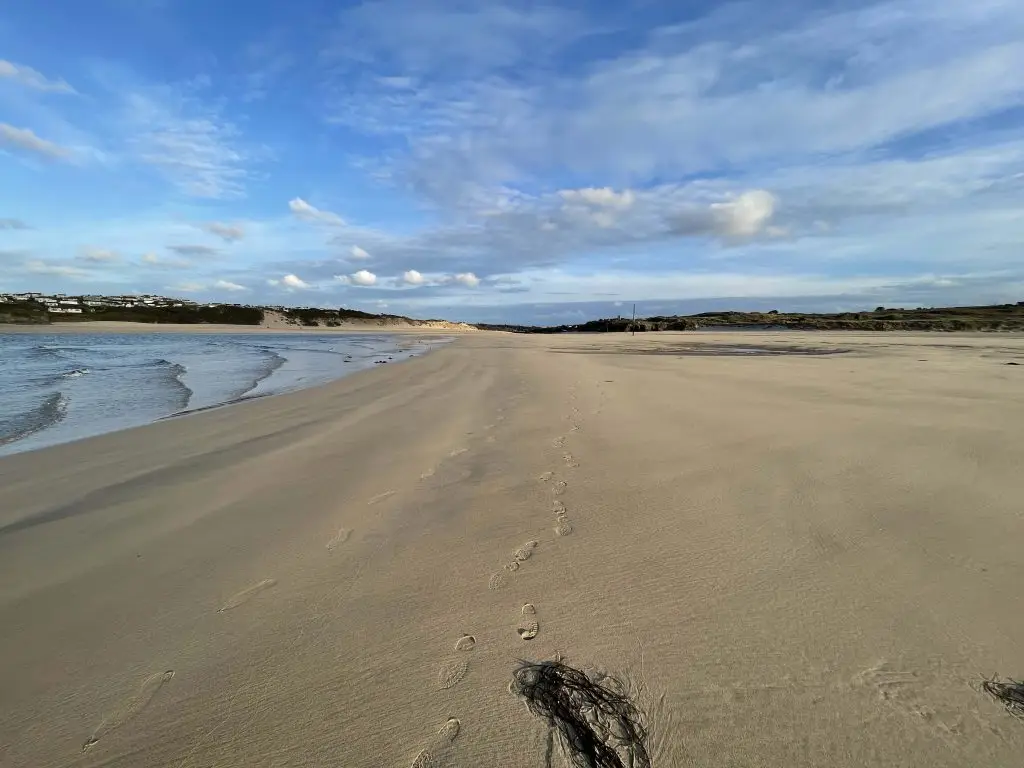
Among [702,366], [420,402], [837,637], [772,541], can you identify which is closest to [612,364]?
[702,366]

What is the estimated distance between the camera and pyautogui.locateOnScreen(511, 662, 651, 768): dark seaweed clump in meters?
1.85

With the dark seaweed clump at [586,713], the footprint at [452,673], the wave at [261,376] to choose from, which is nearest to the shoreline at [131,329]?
the wave at [261,376]

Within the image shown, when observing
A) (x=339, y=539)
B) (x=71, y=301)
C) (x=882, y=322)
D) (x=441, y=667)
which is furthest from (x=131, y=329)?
(x=882, y=322)

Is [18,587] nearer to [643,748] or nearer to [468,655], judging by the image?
[468,655]

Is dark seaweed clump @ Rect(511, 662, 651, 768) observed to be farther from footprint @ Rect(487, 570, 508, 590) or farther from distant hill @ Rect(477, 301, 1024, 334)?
distant hill @ Rect(477, 301, 1024, 334)

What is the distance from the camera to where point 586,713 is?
2.02 m

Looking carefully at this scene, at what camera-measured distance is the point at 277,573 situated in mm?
3215

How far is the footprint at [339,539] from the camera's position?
3.56 m

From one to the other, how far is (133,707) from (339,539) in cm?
161

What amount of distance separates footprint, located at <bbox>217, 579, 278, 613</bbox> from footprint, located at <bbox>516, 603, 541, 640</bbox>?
1.55m

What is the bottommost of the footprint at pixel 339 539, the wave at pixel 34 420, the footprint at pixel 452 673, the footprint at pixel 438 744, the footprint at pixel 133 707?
the wave at pixel 34 420

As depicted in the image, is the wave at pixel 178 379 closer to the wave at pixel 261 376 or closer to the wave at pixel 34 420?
the wave at pixel 261 376

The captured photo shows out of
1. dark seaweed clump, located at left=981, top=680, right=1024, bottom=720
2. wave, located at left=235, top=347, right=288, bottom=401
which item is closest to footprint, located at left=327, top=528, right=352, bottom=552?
dark seaweed clump, located at left=981, top=680, right=1024, bottom=720

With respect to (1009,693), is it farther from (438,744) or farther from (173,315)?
(173,315)
